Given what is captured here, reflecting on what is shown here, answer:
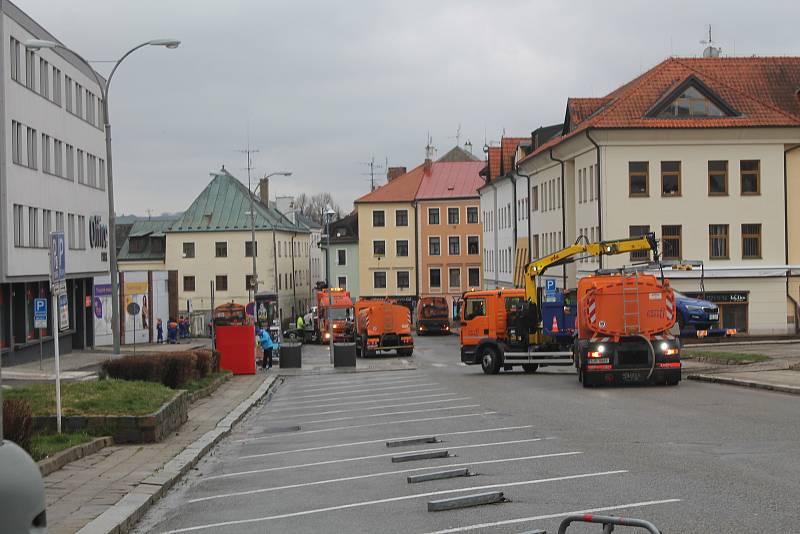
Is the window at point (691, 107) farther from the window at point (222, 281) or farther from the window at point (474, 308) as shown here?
the window at point (222, 281)

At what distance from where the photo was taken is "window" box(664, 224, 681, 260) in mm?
50219

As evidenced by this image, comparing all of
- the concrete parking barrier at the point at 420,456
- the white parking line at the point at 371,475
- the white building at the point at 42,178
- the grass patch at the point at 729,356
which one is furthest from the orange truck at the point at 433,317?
the white parking line at the point at 371,475

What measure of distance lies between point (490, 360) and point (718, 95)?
73.3 feet

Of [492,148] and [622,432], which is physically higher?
[492,148]

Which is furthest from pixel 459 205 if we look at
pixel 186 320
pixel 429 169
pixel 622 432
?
pixel 622 432

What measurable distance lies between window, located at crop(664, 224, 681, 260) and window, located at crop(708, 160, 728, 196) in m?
2.44

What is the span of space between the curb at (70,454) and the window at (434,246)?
8664 centimetres

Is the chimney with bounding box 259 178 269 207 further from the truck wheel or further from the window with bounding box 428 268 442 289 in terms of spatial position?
the truck wheel

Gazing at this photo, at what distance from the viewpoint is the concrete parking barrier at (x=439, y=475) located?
11.9 meters

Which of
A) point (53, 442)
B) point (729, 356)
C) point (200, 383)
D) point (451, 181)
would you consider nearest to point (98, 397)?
point (53, 442)

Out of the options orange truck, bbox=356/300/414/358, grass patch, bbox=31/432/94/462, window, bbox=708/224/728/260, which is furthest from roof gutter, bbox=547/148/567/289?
grass patch, bbox=31/432/94/462

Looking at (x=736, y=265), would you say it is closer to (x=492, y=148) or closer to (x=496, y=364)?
(x=496, y=364)

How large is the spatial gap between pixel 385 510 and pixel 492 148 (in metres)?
73.8

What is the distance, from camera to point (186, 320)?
75812 millimetres
